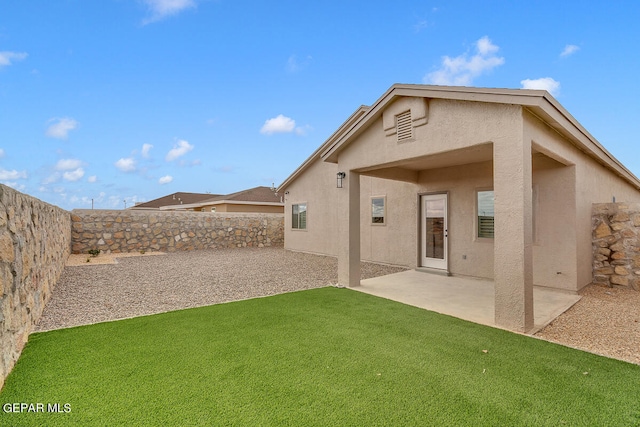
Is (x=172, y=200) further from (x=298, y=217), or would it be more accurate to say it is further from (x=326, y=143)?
(x=326, y=143)

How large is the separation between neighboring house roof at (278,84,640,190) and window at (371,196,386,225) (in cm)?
363

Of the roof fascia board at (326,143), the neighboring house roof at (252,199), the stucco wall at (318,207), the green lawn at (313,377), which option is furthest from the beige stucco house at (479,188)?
the neighboring house roof at (252,199)

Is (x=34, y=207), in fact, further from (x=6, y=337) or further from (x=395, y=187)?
(x=395, y=187)

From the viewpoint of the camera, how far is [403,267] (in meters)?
9.96

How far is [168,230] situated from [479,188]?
14.2m

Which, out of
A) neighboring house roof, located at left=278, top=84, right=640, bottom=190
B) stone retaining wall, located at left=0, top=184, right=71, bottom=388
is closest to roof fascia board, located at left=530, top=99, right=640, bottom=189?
neighboring house roof, located at left=278, top=84, right=640, bottom=190

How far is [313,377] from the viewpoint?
2941mm

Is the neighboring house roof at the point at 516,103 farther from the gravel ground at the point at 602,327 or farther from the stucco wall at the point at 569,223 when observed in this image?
the gravel ground at the point at 602,327

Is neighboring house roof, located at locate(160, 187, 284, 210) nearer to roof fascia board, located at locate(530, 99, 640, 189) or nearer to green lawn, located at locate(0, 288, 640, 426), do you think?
roof fascia board, located at locate(530, 99, 640, 189)

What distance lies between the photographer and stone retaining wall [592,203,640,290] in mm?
6758

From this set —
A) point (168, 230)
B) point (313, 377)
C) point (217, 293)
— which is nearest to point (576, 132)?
point (313, 377)

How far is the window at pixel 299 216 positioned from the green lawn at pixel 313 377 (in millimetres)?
10471

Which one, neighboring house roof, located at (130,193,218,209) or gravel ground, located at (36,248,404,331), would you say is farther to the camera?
neighboring house roof, located at (130,193,218,209)

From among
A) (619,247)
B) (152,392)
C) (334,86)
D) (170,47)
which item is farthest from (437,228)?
(170,47)
